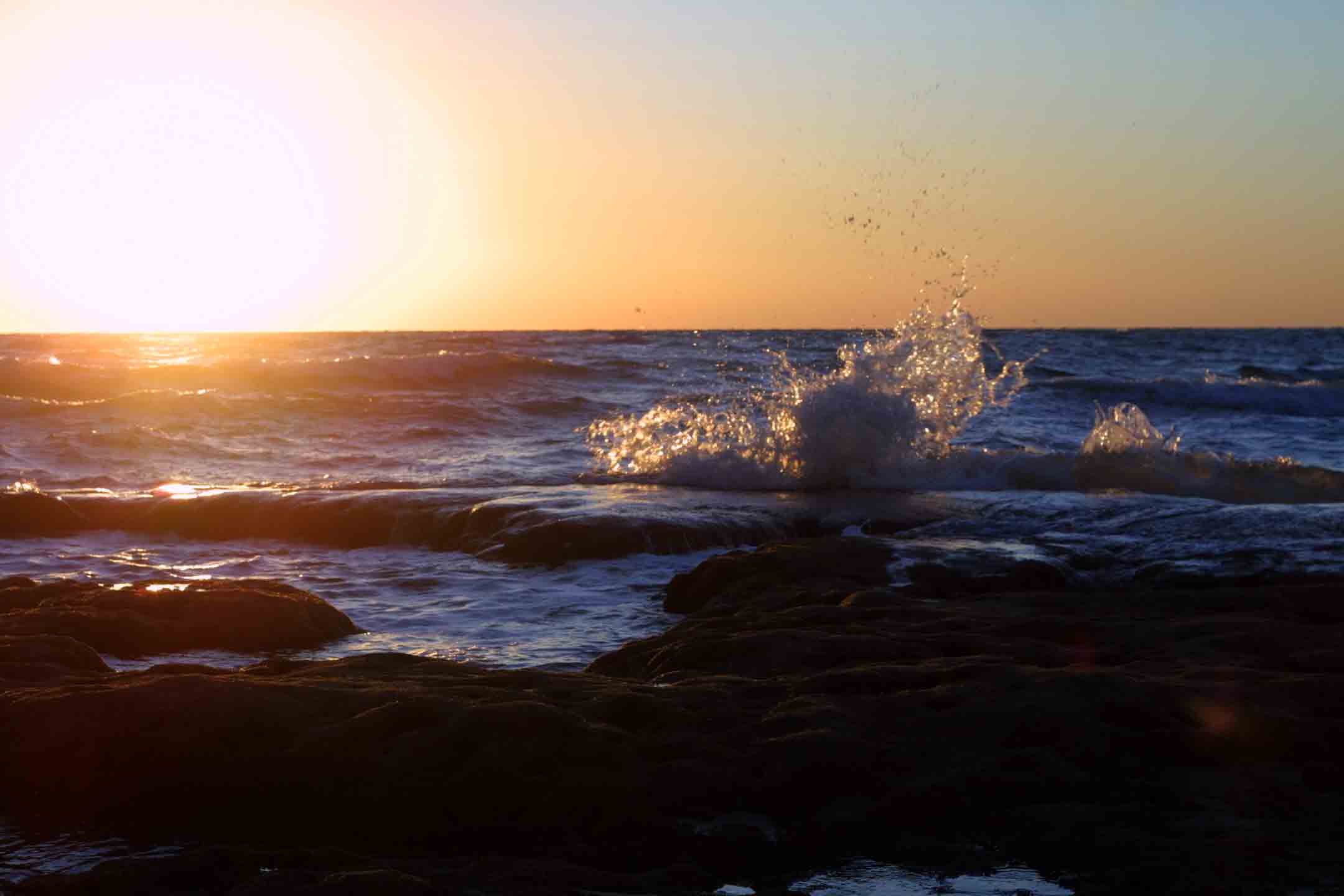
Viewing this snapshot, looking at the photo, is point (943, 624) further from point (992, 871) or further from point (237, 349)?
point (237, 349)

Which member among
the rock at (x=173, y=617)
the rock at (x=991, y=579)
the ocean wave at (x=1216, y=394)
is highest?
the ocean wave at (x=1216, y=394)

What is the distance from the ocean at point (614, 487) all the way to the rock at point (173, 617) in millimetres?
158

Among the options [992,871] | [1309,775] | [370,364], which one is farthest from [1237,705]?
[370,364]

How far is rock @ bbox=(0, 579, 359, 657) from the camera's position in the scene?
16.1 feet

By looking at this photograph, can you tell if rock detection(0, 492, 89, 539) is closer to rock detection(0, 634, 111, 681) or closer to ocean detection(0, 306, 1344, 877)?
ocean detection(0, 306, 1344, 877)

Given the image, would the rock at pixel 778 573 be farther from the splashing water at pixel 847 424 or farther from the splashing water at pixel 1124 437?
the splashing water at pixel 1124 437

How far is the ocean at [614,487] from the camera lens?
248 inches

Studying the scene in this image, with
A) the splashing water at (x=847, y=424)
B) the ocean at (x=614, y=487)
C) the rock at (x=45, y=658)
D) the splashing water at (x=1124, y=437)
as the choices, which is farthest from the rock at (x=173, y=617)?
the splashing water at (x=1124, y=437)

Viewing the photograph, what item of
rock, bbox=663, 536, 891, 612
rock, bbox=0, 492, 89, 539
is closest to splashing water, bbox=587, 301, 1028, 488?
rock, bbox=663, 536, 891, 612

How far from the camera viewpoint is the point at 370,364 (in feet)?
82.9

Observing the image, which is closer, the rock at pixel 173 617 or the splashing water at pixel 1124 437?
the rock at pixel 173 617

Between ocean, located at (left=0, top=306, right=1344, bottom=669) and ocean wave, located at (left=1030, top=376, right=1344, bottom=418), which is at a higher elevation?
ocean wave, located at (left=1030, top=376, right=1344, bottom=418)

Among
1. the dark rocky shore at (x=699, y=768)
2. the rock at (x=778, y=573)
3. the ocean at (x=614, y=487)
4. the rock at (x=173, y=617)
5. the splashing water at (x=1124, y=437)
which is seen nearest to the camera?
the dark rocky shore at (x=699, y=768)

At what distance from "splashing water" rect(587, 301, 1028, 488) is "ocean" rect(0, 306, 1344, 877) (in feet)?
0.09
